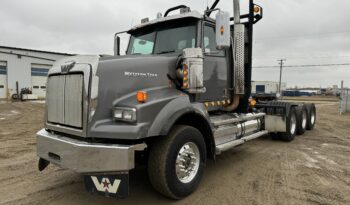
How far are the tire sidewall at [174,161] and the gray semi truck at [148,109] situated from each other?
14 mm

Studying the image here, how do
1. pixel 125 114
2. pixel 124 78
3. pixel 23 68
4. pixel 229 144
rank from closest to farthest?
pixel 125 114 < pixel 124 78 < pixel 229 144 < pixel 23 68

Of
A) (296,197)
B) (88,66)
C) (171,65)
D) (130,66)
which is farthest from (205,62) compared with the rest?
(296,197)

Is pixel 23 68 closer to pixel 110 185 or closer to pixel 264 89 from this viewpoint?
pixel 264 89

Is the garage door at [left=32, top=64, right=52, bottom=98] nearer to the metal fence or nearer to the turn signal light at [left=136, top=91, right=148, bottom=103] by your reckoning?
the metal fence

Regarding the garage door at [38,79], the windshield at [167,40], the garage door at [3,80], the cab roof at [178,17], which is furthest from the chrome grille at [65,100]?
the garage door at [38,79]

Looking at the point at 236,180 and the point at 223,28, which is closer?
the point at 223,28

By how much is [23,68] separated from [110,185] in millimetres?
35333

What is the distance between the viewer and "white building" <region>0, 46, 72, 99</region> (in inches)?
1241

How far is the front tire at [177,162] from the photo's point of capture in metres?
3.52

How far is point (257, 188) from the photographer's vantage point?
14.0ft

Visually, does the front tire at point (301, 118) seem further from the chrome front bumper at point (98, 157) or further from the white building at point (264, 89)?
the chrome front bumper at point (98, 157)

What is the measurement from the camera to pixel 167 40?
4793 mm

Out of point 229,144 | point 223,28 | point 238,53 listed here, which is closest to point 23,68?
point 238,53

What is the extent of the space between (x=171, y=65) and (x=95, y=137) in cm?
164
